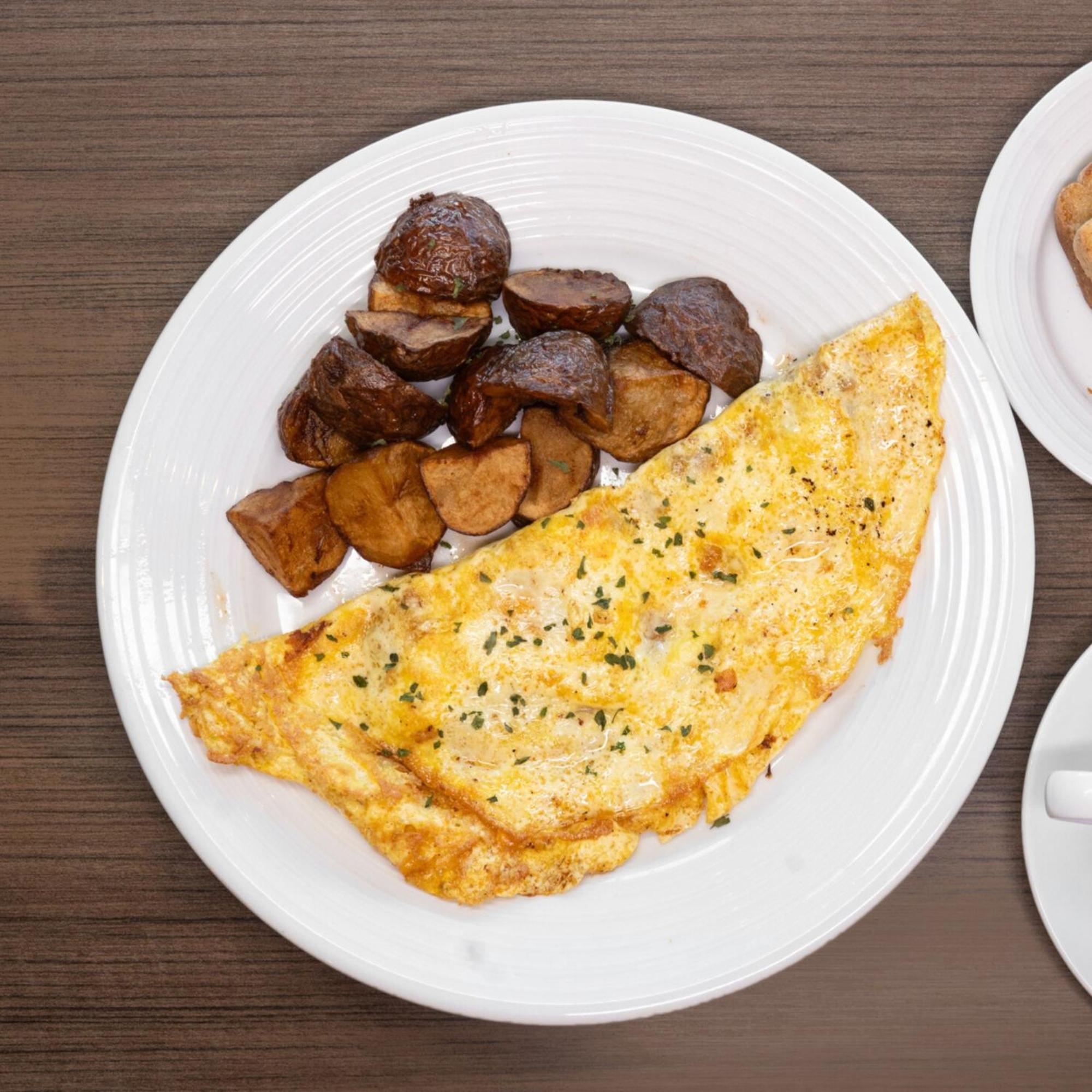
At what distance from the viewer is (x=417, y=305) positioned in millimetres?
2057

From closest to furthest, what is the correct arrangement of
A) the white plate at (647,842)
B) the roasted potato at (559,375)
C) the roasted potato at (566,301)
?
the roasted potato at (559,375), the roasted potato at (566,301), the white plate at (647,842)

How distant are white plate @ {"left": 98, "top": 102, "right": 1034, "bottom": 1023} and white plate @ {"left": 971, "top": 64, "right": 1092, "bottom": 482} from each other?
18cm

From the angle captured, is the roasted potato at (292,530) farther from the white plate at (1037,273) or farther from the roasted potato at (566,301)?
the white plate at (1037,273)

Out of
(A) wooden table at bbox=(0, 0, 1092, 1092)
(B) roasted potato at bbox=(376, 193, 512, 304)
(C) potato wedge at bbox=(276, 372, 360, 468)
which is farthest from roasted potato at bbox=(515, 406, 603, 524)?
→ (A) wooden table at bbox=(0, 0, 1092, 1092)

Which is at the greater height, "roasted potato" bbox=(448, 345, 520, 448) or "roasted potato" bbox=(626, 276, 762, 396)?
"roasted potato" bbox=(626, 276, 762, 396)

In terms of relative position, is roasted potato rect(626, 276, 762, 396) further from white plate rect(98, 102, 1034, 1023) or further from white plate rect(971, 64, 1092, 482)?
white plate rect(971, 64, 1092, 482)

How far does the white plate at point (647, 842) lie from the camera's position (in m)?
2.11

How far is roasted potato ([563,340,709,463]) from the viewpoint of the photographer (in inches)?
80.7

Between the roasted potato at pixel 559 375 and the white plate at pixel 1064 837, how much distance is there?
140 centimetres

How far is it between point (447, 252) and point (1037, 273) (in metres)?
1.57

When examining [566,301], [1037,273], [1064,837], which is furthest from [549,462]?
[1064,837]

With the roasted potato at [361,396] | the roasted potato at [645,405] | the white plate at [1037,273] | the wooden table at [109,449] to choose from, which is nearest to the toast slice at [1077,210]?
the white plate at [1037,273]

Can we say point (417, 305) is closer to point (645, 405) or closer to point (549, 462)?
point (549, 462)

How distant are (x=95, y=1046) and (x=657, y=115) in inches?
113
